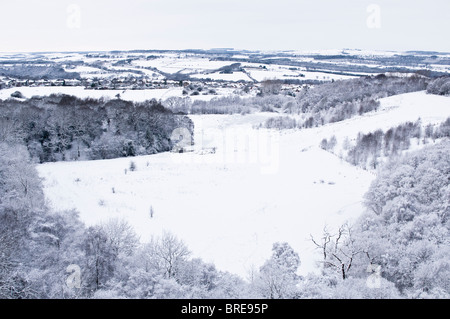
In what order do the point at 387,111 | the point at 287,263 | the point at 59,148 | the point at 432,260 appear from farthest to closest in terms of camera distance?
the point at 387,111 < the point at 59,148 < the point at 287,263 < the point at 432,260

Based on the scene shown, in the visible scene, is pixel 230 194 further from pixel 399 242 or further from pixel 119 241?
pixel 399 242

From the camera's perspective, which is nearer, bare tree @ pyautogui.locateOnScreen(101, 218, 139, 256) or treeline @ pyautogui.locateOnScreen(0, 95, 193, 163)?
bare tree @ pyautogui.locateOnScreen(101, 218, 139, 256)

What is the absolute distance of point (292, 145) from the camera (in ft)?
194

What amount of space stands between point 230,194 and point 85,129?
99.1 feet

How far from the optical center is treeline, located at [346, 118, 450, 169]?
147 feet

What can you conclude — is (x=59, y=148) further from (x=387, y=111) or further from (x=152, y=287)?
(x=387, y=111)

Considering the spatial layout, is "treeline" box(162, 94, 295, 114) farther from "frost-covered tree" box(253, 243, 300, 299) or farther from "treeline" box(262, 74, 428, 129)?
"frost-covered tree" box(253, 243, 300, 299)

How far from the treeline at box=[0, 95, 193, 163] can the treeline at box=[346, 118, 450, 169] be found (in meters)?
31.2

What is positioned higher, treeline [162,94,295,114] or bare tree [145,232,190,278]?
treeline [162,94,295,114]

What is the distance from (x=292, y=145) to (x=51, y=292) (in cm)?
4912

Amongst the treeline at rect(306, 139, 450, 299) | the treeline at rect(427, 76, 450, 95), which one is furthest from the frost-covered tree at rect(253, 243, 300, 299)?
the treeline at rect(427, 76, 450, 95)
